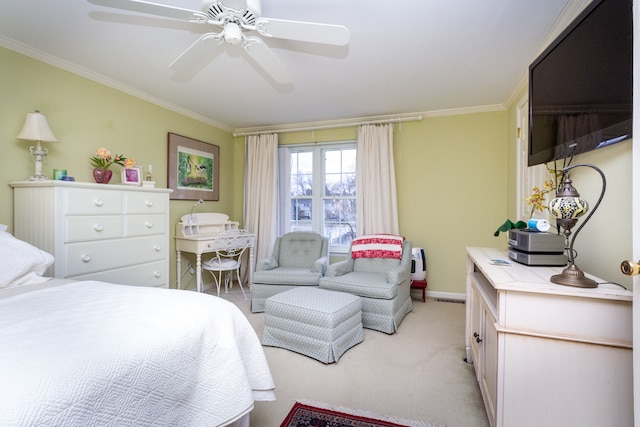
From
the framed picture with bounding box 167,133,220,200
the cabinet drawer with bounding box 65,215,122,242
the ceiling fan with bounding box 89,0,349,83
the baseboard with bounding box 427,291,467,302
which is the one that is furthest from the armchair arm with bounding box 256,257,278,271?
the ceiling fan with bounding box 89,0,349,83

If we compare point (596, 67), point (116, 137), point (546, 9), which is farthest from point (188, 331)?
point (116, 137)

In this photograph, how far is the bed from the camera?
0.69 metres

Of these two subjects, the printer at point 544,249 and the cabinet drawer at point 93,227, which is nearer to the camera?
the printer at point 544,249

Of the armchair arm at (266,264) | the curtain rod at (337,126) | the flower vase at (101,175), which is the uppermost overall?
the curtain rod at (337,126)

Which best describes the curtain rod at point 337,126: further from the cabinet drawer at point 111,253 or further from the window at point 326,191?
the cabinet drawer at point 111,253

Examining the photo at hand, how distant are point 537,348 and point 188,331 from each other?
4.20ft

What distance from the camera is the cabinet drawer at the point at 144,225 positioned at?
8.75ft

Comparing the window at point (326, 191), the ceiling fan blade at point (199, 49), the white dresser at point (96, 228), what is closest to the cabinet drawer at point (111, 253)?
the white dresser at point (96, 228)

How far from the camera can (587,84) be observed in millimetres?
1354

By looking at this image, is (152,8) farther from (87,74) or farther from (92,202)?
(87,74)

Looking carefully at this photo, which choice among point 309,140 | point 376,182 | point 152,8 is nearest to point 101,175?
point 152,8

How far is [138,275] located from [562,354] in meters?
2.94

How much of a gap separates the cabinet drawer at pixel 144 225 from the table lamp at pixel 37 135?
25.9 inches

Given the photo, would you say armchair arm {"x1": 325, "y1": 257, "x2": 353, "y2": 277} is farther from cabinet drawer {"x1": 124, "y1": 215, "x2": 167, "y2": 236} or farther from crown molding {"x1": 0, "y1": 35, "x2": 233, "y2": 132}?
crown molding {"x1": 0, "y1": 35, "x2": 233, "y2": 132}
